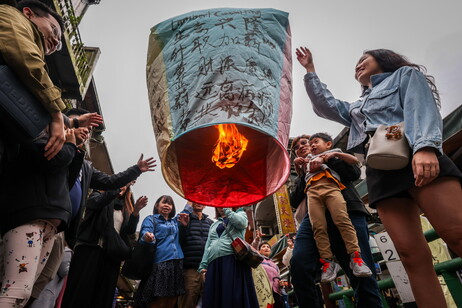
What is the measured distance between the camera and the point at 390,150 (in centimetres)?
135

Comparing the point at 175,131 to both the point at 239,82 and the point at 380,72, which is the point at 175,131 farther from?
the point at 380,72

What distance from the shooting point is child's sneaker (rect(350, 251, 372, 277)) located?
1740 mm

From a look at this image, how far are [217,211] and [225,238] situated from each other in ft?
1.90

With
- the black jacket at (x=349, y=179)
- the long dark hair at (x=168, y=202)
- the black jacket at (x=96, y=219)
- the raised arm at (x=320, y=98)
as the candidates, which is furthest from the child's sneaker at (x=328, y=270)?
the long dark hair at (x=168, y=202)

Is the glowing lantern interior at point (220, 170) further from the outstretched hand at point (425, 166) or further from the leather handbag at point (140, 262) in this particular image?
the leather handbag at point (140, 262)

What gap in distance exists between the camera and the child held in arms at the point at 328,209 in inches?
74.9

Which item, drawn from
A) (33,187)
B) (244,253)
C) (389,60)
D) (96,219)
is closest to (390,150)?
(389,60)

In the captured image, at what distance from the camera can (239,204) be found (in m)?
1.86

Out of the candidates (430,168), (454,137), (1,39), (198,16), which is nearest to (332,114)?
(430,168)

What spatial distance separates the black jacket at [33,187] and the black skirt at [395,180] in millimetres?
1724

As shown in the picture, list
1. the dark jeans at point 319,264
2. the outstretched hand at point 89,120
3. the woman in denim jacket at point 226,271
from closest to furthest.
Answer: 1. the dark jeans at point 319,264
2. the outstretched hand at point 89,120
3. the woman in denim jacket at point 226,271

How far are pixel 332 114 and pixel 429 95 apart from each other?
795 mm

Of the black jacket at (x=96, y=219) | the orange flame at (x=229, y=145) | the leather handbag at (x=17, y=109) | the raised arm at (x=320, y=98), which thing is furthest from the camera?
the black jacket at (x=96, y=219)

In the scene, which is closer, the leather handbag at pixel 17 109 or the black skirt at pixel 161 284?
the leather handbag at pixel 17 109
